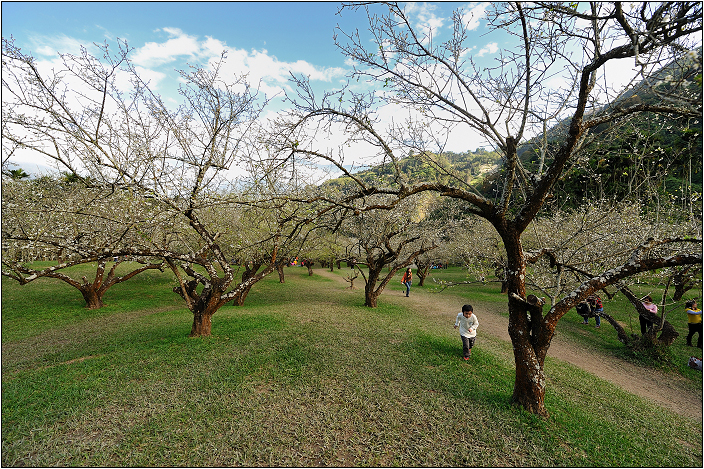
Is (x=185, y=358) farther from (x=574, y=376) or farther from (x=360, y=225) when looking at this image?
(x=574, y=376)

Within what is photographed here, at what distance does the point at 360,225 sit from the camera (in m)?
13.3

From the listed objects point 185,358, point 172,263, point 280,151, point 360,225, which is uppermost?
point 280,151

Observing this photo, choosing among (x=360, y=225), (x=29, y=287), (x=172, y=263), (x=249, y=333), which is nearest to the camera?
(x=172, y=263)

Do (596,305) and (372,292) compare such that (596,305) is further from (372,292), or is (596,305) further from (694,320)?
(372,292)

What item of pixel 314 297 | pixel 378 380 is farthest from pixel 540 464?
pixel 314 297

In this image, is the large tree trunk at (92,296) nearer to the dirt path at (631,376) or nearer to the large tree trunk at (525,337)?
the large tree trunk at (525,337)

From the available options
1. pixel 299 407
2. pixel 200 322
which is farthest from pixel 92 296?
pixel 299 407

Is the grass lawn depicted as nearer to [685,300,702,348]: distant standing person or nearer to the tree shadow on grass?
the tree shadow on grass

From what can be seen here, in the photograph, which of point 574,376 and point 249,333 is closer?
point 574,376

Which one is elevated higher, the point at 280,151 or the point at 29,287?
the point at 280,151

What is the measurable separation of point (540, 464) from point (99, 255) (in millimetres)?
8777

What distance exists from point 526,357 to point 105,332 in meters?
12.3

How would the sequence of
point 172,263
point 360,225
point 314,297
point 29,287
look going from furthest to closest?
1. point 314,297
2. point 29,287
3. point 360,225
4. point 172,263

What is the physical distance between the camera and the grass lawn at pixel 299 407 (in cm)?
395
